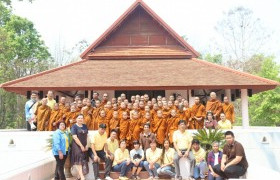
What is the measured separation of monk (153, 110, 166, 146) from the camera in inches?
404

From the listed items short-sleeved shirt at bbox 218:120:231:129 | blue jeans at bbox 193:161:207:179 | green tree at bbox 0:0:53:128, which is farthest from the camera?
green tree at bbox 0:0:53:128

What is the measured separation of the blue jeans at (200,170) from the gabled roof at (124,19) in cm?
933

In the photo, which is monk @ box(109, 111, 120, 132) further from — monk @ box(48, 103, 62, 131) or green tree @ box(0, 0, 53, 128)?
green tree @ box(0, 0, 53, 128)

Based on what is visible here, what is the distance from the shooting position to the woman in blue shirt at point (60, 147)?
25.4 feet

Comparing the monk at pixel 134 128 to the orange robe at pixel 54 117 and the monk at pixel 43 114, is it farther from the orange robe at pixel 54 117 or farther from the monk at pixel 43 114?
the monk at pixel 43 114

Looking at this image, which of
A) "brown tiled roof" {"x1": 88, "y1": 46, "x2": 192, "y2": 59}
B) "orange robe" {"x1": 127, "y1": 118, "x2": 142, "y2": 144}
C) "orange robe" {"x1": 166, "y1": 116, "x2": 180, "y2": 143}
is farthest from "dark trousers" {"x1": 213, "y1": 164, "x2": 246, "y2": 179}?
"brown tiled roof" {"x1": 88, "y1": 46, "x2": 192, "y2": 59}

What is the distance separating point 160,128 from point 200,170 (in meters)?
2.21

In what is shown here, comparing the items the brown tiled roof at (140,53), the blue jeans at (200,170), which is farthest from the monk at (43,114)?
the brown tiled roof at (140,53)

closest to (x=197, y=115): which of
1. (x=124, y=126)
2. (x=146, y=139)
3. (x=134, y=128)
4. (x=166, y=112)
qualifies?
(x=166, y=112)

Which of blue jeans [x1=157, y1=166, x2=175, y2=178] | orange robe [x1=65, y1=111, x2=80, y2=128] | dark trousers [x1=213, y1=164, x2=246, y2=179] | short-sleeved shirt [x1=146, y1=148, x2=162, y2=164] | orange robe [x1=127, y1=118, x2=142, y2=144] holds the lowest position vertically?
blue jeans [x1=157, y1=166, x2=175, y2=178]

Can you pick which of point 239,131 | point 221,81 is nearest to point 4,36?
point 221,81

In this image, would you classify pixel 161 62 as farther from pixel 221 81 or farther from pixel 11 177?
pixel 11 177

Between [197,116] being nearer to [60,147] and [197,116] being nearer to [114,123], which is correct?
[114,123]

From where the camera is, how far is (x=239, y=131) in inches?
434
